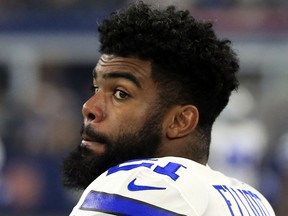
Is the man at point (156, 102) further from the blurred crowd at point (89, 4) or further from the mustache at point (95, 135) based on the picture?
the blurred crowd at point (89, 4)

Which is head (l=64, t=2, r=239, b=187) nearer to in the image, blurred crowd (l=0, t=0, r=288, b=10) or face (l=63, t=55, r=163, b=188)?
face (l=63, t=55, r=163, b=188)

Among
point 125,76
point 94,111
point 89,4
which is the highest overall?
point 89,4

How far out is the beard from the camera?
302cm

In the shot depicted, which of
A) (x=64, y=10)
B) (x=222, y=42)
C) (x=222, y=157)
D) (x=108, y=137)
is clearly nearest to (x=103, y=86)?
(x=108, y=137)

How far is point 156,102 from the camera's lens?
3.03m

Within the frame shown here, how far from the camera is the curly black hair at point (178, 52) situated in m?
3.04

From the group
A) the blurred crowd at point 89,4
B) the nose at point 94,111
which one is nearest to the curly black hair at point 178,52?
the nose at point 94,111

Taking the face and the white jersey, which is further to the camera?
the face

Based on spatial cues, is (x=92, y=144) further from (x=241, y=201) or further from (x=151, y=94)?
(x=241, y=201)

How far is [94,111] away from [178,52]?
31 centimetres

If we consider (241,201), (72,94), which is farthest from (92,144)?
(72,94)

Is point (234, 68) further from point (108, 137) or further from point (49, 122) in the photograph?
point (49, 122)

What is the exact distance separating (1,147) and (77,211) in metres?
8.87

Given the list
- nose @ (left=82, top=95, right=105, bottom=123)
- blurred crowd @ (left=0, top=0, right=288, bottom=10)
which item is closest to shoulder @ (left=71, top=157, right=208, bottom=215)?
nose @ (left=82, top=95, right=105, bottom=123)
